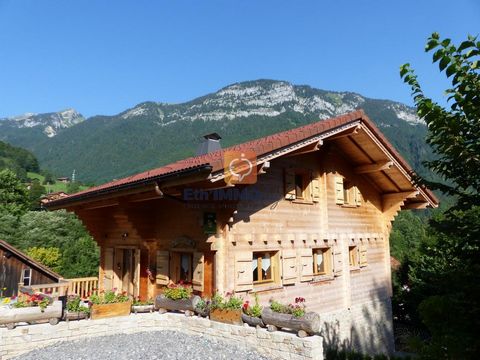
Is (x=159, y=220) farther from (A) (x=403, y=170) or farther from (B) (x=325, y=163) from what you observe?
(A) (x=403, y=170)

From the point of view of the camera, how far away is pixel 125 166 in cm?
8294

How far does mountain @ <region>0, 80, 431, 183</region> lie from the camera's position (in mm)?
83688

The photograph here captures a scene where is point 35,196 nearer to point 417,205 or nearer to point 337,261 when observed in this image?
point 337,261

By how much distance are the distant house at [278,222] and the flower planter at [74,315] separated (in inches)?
83.7

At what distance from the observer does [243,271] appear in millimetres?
8359

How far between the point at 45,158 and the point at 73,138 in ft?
34.4

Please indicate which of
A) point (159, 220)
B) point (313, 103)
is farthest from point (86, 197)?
point (313, 103)

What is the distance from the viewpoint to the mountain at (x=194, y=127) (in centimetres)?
8369

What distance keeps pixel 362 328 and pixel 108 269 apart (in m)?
8.16

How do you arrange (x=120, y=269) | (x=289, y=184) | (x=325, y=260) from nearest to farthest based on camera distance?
1. (x=289, y=184)
2. (x=325, y=260)
3. (x=120, y=269)

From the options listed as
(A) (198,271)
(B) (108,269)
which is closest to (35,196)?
(B) (108,269)

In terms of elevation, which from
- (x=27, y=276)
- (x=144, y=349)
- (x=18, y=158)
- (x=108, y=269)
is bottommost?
(x=144, y=349)

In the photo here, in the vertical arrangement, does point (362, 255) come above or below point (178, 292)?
above

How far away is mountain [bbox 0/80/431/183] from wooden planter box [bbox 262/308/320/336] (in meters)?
56.7
